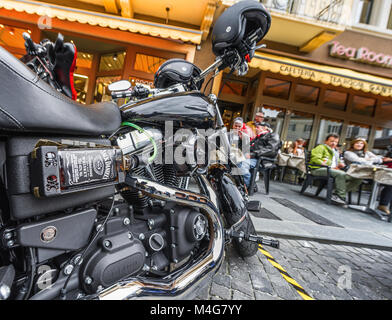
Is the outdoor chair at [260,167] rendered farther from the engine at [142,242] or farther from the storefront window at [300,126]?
the storefront window at [300,126]

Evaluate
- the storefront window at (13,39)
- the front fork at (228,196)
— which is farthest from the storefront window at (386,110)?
the storefront window at (13,39)

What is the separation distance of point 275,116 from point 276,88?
1.04 m

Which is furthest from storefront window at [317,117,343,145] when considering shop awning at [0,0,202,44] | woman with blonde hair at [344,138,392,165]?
shop awning at [0,0,202,44]

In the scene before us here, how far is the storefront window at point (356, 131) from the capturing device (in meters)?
9.02

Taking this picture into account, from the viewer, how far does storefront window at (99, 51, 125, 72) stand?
7.33 meters

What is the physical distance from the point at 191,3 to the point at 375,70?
6689mm

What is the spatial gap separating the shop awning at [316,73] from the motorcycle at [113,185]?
485 centimetres

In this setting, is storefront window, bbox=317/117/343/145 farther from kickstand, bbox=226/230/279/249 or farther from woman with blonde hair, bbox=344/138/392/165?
kickstand, bbox=226/230/279/249

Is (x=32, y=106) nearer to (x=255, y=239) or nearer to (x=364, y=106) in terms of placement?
(x=255, y=239)

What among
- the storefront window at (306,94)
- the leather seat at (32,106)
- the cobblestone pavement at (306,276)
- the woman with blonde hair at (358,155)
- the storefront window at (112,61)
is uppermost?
the storefront window at (112,61)

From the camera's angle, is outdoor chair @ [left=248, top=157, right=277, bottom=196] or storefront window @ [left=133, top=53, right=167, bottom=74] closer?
outdoor chair @ [left=248, top=157, right=277, bottom=196]

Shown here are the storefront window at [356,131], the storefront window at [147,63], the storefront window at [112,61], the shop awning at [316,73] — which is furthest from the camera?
the storefront window at [356,131]

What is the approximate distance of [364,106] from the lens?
29.8ft

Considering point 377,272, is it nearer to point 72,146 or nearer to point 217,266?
point 217,266
